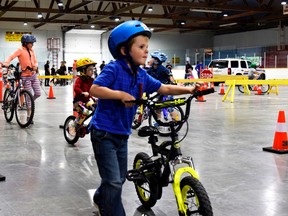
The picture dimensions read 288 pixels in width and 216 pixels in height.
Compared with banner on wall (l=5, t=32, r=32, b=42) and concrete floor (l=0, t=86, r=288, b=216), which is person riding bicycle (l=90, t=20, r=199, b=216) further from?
banner on wall (l=5, t=32, r=32, b=42)

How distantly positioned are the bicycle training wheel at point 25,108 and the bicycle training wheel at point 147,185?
5.76m

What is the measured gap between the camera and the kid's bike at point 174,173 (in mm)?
3166

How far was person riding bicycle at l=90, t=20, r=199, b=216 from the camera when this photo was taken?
122 inches

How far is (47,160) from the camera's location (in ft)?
21.1

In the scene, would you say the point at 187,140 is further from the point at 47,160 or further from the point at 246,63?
the point at 246,63

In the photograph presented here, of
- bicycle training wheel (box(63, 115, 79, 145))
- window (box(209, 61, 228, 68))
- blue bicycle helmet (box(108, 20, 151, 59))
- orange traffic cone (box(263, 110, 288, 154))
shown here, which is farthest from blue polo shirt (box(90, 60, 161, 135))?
window (box(209, 61, 228, 68))

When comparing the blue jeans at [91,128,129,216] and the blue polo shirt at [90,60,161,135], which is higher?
the blue polo shirt at [90,60,161,135]

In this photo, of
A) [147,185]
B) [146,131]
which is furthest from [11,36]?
[146,131]

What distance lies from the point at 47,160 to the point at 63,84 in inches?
1133

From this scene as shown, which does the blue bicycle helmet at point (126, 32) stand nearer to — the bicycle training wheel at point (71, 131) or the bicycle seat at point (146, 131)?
the bicycle seat at point (146, 131)

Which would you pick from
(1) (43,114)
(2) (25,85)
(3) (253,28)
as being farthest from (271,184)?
(3) (253,28)

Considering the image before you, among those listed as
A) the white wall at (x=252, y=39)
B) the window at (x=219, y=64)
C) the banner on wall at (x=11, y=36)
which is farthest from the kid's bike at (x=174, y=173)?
the banner on wall at (x=11, y=36)

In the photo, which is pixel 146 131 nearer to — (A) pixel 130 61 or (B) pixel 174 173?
(B) pixel 174 173

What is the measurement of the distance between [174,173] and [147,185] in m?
0.80
